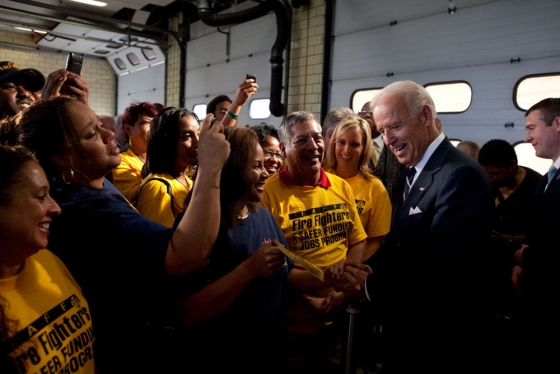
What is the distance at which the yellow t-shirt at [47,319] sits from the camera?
4.09 feet

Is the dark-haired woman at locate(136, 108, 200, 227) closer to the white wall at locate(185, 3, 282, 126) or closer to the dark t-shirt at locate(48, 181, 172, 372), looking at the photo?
the dark t-shirt at locate(48, 181, 172, 372)

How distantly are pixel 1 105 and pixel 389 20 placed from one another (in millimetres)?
6184

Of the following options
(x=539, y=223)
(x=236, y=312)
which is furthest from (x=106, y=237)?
(x=539, y=223)

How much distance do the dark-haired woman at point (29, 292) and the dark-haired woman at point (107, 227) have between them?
0.16 m

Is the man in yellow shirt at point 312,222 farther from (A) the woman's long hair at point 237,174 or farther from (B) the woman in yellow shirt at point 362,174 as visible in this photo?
(A) the woman's long hair at point 237,174

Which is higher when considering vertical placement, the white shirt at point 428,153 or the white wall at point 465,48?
the white wall at point 465,48

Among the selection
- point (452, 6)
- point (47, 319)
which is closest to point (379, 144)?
point (452, 6)

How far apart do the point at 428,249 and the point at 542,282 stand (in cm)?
108

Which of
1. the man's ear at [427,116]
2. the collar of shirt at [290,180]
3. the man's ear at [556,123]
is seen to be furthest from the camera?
the man's ear at [556,123]

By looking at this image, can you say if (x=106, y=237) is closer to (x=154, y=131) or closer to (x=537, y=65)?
(x=154, y=131)

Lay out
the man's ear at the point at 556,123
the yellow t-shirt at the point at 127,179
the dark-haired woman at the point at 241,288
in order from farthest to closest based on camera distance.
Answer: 1. the yellow t-shirt at the point at 127,179
2. the man's ear at the point at 556,123
3. the dark-haired woman at the point at 241,288

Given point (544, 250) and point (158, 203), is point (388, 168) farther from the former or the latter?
point (158, 203)

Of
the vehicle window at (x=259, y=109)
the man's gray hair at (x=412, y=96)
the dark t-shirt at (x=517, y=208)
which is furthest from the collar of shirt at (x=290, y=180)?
the vehicle window at (x=259, y=109)

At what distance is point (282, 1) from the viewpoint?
8.84m
